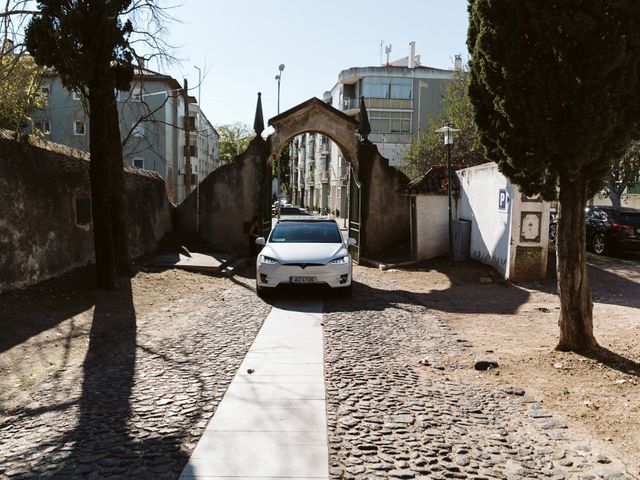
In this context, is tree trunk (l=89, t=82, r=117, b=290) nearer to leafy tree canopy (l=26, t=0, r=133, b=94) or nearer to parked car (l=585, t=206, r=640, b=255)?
leafy tree canopy (l=26, t=0, r=133, b=94)

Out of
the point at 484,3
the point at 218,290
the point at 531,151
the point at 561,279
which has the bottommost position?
the point at 218,290

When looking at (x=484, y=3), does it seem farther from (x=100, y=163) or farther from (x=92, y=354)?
(x=100, y=163)

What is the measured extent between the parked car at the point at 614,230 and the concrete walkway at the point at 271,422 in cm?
1455

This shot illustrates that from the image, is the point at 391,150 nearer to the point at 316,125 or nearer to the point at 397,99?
the point at 397,99

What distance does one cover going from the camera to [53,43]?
10430 mm

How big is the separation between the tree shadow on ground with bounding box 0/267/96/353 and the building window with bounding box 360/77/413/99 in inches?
1692

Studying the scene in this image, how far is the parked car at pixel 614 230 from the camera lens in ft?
61.0

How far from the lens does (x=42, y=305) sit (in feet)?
31.5

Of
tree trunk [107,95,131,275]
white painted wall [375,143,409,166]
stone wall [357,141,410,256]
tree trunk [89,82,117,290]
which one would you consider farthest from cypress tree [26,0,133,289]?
white painted wall [375,143,409,166]

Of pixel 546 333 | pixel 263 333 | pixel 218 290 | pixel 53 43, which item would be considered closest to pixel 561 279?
pixel 546 333

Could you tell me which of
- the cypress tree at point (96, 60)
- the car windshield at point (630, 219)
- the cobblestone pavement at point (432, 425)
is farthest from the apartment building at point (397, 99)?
the cobblestone pavement at point (432, 425)

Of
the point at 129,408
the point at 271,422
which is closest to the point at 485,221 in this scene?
the point at 271,422

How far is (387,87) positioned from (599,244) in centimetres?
3541

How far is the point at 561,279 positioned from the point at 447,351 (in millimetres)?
1682
